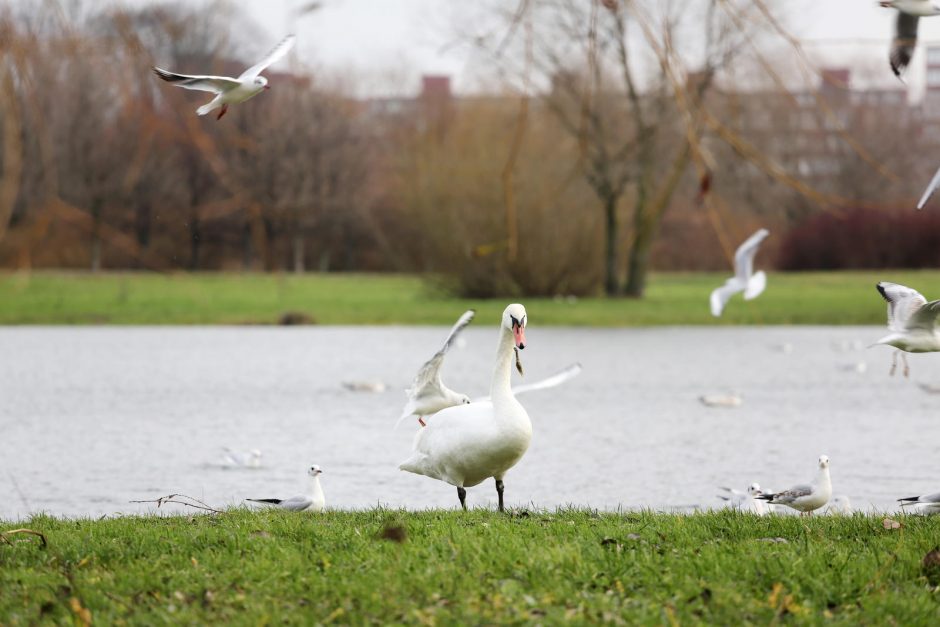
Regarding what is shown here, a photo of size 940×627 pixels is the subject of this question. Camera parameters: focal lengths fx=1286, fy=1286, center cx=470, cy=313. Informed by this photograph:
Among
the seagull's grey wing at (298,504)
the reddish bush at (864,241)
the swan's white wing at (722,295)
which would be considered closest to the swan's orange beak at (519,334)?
the swan's white wing at (722,295)

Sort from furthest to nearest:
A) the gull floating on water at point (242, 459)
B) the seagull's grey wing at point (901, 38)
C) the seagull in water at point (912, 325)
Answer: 1. the gull floating on water at point (242, 459)
2. the seagull in water at point (912, 325)
3. the seagull's grey wing at point (901, 38)

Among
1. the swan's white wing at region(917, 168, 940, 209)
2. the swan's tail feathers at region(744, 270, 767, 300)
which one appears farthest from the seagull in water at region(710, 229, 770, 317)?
the swan's white wing at region(917, 168, 940, 209)

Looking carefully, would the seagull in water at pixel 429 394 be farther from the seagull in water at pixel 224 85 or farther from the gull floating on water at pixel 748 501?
the seagull in water at pixel 224 85

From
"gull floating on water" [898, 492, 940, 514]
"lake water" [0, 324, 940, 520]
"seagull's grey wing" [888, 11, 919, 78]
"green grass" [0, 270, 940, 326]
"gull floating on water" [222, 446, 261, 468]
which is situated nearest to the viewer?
"seagull's grey wing" [888, 11, 919, 78]

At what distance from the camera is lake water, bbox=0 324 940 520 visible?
33.9 feet

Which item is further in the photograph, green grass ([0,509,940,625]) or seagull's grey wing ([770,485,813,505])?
seagull's grey wing ([770,485,813,505])

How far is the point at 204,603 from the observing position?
5273 millimetres

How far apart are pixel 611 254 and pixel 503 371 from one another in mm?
28076

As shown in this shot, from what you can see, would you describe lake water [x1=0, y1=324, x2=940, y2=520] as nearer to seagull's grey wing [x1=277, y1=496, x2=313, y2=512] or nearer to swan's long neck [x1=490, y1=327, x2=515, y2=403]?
seagull's grey wing [x1=277, y1=496, x2=313, y2=512]

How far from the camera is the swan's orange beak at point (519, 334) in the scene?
7.29 m

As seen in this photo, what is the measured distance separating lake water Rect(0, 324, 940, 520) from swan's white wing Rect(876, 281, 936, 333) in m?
2.99

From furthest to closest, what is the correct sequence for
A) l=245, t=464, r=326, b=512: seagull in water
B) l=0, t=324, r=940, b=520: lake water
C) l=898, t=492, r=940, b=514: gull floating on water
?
l=0, t=324, r=940, b=520: lake water < l=245, t=464, r=326, b=512: seagull in water < l=898, t=492, r=940, b=514: gull floating on water

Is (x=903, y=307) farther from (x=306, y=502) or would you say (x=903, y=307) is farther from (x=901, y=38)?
(x=306, y=502)

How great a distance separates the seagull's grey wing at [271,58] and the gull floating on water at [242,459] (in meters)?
7.07
